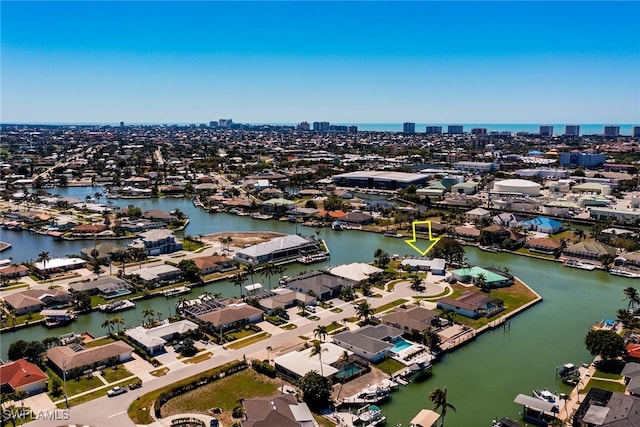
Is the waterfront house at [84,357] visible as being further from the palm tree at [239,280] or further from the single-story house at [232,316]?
the palm tree at [239,280]

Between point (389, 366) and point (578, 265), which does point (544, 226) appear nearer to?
point (578, 265)

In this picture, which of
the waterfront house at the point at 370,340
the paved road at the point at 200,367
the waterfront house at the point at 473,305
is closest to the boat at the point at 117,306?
the paved road at the point at 200,367

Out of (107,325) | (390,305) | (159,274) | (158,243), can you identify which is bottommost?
(390,305)

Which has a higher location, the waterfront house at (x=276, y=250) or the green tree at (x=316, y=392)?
the waterfront house at (x=276, y=250)

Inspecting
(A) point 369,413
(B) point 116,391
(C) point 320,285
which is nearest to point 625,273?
(C) point 320,285

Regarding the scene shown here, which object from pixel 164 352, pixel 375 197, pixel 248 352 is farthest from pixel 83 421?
Answer: pixel 375 197

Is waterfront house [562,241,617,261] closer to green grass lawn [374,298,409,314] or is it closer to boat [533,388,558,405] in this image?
green grass lawn [374,298,409,314]
